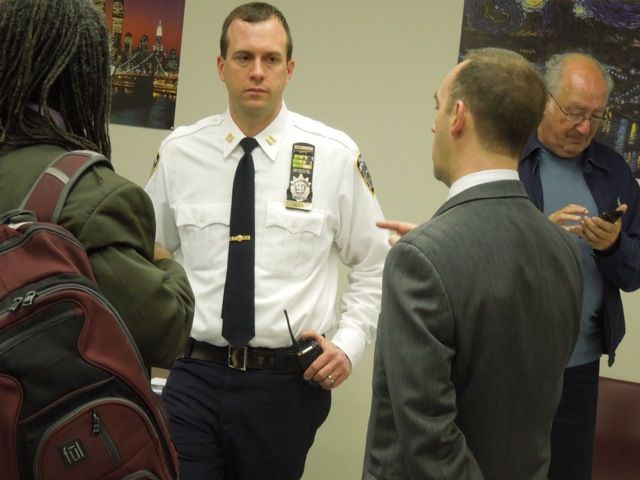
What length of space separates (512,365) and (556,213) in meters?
0.96

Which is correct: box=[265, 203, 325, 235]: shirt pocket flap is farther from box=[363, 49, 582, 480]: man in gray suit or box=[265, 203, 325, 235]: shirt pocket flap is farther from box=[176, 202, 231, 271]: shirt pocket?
box=[363, 49, 582, 480]: man in gray suit

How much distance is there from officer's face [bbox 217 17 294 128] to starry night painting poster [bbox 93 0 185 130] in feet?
3.81

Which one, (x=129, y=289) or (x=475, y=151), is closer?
(x=129, y=289)

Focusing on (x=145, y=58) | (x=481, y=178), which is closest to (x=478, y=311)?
(x=481, y=178)

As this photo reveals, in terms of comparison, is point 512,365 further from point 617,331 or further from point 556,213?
point 617,331

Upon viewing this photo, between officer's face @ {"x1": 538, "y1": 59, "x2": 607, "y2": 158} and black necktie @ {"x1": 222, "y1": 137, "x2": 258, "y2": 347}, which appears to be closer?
black necktie @ {"x1": 222, "y1": 137, "x2": 258, "y2": 347}

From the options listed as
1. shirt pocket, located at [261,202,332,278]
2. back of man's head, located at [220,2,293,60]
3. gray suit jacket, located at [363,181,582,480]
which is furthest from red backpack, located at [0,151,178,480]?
back of man's head, located at [220,2,293,60]

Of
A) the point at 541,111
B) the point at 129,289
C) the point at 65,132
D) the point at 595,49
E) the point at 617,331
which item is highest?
the point at 595,49

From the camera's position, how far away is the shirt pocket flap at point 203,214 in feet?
8.05

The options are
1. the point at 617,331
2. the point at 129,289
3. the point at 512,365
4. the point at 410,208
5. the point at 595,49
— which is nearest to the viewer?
the point at 129,289

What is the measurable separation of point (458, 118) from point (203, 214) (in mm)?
1043

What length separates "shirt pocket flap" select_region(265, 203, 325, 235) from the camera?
2.45 m

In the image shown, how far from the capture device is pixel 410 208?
11.5 feet

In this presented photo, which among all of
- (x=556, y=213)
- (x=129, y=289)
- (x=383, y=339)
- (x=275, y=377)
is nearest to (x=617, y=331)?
(x=556, y=213)
